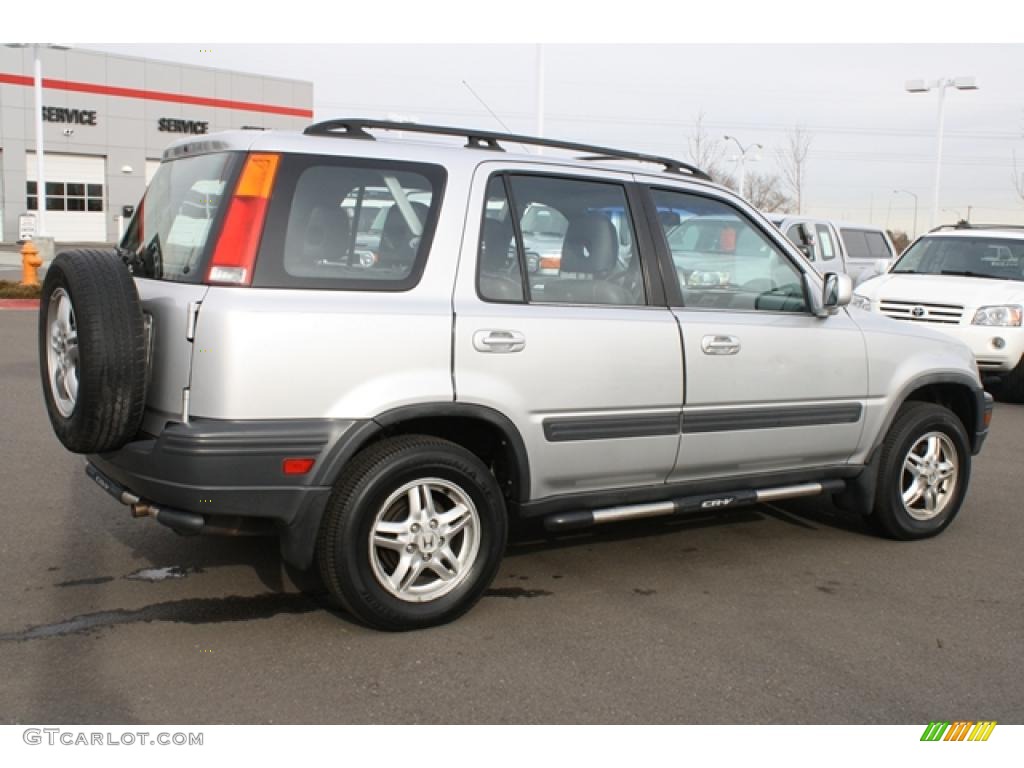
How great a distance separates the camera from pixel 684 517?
5.98 meters

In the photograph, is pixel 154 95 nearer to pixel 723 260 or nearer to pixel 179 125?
pixel 179 125

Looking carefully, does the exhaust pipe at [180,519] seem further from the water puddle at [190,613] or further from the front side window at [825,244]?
the front side window at [825,244]

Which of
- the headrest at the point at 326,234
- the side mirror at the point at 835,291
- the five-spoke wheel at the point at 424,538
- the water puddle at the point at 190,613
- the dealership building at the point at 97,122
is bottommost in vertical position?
the water puddle at the point at 190,613

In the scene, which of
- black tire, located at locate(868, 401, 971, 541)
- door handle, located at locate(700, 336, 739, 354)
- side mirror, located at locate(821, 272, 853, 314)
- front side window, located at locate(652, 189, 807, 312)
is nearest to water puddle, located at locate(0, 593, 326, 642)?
door handle, located at locate(700, 336, 739, 354)

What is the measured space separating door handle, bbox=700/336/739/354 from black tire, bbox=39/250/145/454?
244 cm

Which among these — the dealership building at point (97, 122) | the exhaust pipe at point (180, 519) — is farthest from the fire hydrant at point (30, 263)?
the dealership building at point (97, 122)

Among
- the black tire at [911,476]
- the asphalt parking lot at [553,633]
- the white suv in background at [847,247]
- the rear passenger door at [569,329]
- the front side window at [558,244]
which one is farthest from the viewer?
the white suv in background at [847,247]

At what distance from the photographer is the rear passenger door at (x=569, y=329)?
164 inches

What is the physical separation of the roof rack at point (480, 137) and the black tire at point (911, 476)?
1767mm

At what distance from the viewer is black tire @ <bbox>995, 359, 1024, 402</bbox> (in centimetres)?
1080

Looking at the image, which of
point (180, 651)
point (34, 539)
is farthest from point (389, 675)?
point (34, 539)

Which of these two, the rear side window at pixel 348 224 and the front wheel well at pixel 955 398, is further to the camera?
the front wheel well at pixel 955 398

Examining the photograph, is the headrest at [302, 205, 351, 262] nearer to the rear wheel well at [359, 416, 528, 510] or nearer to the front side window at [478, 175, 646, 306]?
the front side window at [478, 175, 646, 306]

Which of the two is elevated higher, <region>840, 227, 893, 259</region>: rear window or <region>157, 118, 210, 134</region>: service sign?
<region>157, 118, 210, 134</region>: service sign
